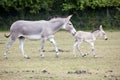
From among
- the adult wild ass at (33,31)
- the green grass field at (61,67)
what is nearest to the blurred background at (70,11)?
the green grass field at (61,67)

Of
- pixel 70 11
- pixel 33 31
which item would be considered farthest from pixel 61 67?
pixel 70 11

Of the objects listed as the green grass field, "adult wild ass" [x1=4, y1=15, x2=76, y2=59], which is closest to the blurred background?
the green grass field

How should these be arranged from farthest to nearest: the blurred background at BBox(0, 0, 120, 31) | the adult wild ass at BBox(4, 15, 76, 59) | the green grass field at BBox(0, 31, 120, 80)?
the blurred background at BBox(0, 0, 120, 31) < the adult wild ass at BBox(4, 15, 76, 59) < the green grass field at BBox(0, 31, 120, 80)

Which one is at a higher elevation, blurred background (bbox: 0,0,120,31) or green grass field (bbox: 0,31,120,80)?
green grass field (bbox: 0,31,120,80)

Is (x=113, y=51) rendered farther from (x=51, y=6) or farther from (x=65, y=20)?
(x=51, y=6)

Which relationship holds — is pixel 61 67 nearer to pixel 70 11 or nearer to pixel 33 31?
pixel 33 31

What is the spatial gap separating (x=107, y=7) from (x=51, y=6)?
635cm

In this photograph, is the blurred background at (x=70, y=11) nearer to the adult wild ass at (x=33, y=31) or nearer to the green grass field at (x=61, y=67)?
the green grass field at (x=61, y=67)

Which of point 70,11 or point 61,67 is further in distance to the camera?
point 70,11

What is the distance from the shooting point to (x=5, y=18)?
48.1 metres

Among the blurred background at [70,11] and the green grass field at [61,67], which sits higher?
the green grass field at [61,67]

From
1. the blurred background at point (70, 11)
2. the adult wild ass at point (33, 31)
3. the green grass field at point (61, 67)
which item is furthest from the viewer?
the blurred background at point (70, 11)

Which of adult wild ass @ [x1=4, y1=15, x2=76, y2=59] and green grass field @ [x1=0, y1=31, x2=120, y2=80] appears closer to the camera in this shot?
green grass field @ [x1=0, y1=31, x2=120, y2=80]

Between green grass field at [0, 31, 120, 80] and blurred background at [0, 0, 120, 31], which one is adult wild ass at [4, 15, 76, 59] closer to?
green grass field at [0, 31, 120, 80]
